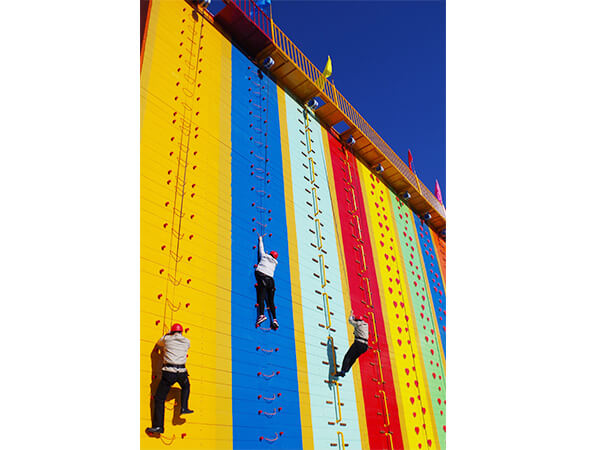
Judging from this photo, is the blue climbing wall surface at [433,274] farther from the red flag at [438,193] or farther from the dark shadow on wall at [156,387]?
the dark shadow on wall at [156,387]

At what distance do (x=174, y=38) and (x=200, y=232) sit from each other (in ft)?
8.44

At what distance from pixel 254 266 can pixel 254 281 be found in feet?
0.67

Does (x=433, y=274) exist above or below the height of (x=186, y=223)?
above

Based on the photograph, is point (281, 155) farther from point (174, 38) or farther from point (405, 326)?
point (405, 326)

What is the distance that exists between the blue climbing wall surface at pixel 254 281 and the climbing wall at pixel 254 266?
21mm

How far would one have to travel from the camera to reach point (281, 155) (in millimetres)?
7551

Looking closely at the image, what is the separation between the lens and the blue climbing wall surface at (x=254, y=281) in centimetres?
534

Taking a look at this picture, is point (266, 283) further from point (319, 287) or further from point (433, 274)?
point (433, 274)

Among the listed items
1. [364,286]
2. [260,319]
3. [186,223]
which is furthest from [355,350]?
[186,223]

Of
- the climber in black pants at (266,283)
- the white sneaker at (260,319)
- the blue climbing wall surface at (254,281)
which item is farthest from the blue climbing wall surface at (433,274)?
the white sneaker at (260,319)

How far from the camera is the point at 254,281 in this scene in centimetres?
594

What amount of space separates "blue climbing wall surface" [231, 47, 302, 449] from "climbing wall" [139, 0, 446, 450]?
21 millimetres

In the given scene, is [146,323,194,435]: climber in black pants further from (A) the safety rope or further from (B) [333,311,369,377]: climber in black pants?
(B) [333,311,369,377]: climber in black pants

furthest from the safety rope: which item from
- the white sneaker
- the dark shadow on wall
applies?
the white sneaker
